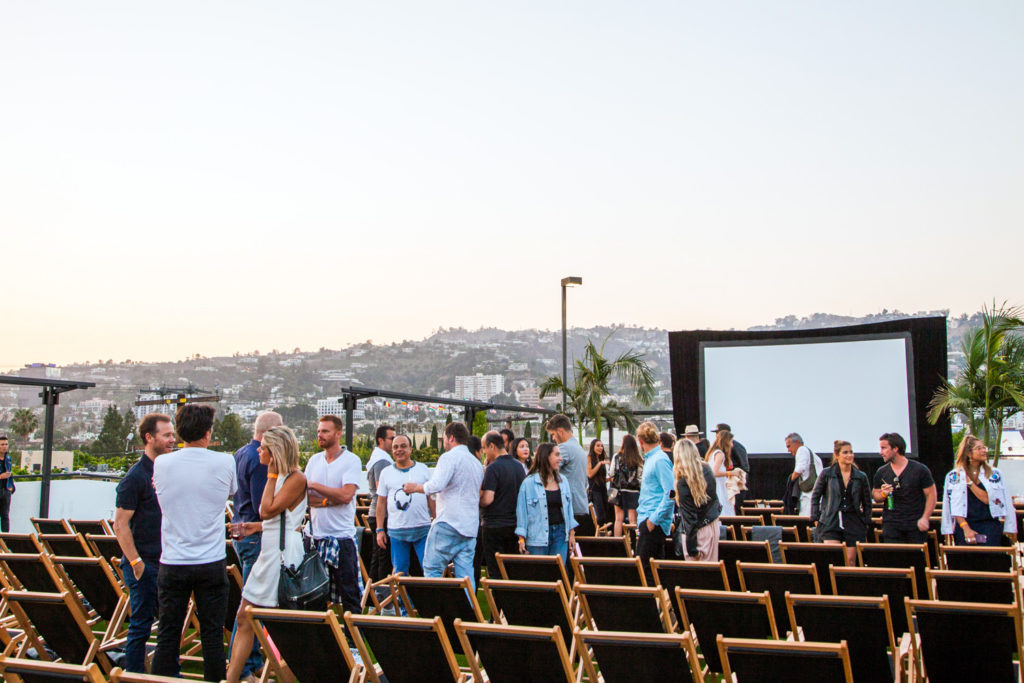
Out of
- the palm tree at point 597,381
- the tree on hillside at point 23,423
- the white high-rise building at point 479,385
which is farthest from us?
the white high-rise building at point 479,385

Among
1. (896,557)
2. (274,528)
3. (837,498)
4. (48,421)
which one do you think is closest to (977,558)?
(896,557)

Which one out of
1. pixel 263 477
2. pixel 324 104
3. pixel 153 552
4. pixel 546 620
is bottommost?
pixel 546 620

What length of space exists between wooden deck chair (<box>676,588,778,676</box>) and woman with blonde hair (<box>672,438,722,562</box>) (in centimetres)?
177

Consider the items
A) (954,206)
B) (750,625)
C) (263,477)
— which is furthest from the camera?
(954,206)

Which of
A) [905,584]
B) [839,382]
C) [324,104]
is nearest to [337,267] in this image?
[324,104]

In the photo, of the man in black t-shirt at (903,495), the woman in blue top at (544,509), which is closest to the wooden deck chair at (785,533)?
the man in black t-shirt at (903,495)

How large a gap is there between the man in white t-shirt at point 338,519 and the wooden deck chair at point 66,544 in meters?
1.80

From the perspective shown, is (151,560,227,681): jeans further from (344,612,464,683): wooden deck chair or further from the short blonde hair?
the short blonde hair

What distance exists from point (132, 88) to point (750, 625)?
12511 mm

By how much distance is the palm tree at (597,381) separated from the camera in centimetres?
1688

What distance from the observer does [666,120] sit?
14406mm

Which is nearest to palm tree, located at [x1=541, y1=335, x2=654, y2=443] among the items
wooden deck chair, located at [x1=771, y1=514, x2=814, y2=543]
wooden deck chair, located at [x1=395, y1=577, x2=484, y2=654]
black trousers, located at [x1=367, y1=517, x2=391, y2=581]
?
wooden deck chair, located at [x1=771, y1=514, x2=814, y2=543]

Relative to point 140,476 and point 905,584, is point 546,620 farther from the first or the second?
point 140,476

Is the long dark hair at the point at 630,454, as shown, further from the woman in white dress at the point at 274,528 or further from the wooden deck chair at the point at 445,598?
the woman in white dress at the point at 274,528
